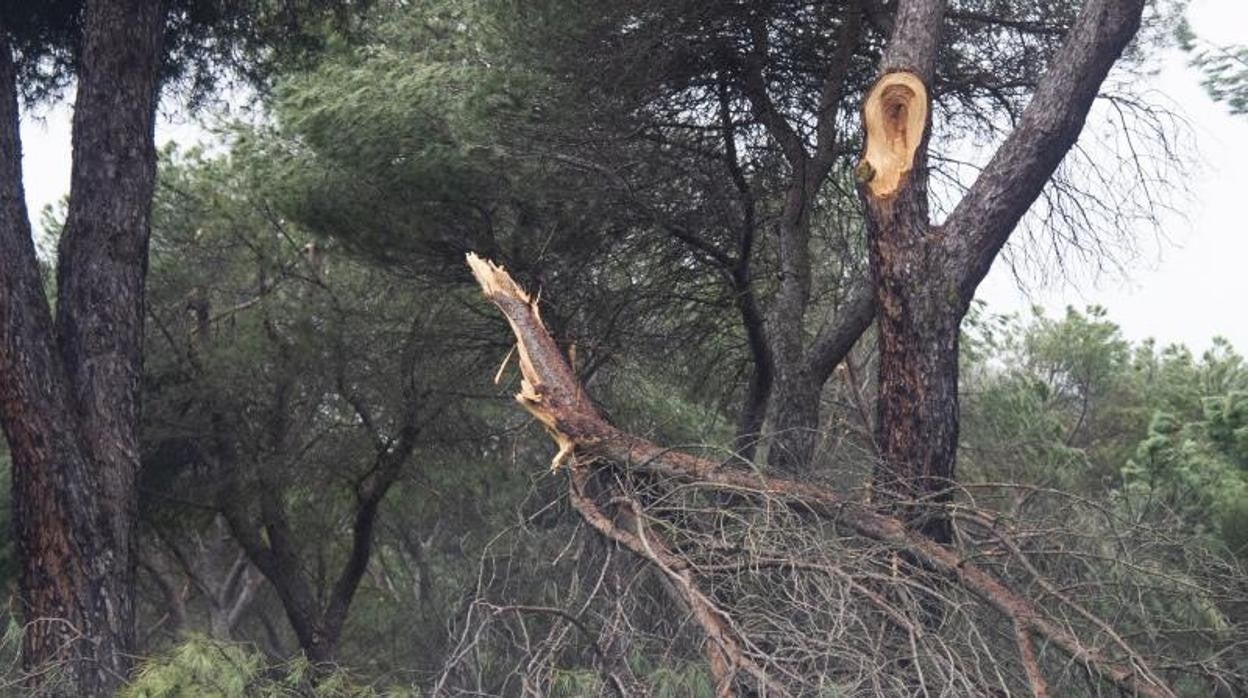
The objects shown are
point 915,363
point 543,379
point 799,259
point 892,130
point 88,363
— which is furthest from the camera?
point 799,259

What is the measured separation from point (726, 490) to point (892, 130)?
213cm

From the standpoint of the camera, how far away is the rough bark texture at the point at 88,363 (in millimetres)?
9672

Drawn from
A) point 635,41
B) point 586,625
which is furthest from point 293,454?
→ point 586,625

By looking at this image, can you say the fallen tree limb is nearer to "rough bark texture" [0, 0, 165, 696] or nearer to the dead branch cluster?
the dead branch cluster

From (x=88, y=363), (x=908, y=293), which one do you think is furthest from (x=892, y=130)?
(x=88, y=363)

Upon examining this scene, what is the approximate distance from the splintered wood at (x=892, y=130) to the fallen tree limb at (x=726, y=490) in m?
1.62

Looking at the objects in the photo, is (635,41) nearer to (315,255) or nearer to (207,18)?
(207,18)

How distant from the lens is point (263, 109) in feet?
44.8

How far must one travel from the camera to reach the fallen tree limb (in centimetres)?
693

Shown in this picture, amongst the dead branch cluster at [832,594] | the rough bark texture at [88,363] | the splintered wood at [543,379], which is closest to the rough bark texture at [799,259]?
the splintered wood at [543,379]

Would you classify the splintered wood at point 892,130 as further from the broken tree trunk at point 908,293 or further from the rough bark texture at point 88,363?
the rough bark texture at point 88,363

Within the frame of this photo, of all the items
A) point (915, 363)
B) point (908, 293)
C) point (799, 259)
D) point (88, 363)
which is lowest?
point (915, 363)

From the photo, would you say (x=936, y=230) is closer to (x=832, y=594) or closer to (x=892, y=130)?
(x=892, y=130)

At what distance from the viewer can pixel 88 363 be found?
1018 centimetres
